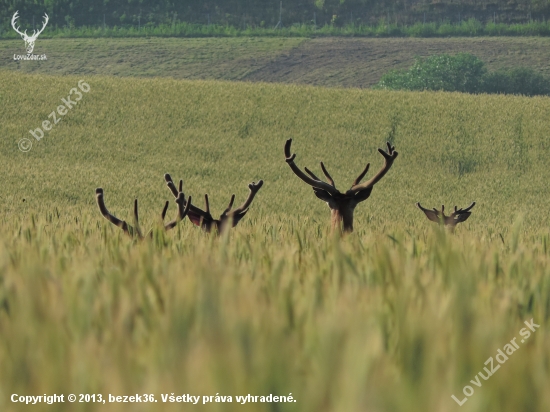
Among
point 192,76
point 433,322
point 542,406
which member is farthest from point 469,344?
point 192,76

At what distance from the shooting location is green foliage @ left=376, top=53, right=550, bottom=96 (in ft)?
177

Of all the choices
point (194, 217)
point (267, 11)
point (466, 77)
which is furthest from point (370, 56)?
point (194, 217)

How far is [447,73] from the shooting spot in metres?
55.7

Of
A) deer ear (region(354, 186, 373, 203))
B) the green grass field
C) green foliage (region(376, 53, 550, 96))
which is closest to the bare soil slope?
green foliage (region(376, 53, 550, 96))

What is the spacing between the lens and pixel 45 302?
134cm

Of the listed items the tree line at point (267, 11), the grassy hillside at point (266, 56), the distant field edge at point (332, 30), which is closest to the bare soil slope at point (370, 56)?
the grassy hillside at point (266, 56)

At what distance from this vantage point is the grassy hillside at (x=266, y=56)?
52.4 meters

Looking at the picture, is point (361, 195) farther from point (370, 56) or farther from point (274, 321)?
point (370, 56)

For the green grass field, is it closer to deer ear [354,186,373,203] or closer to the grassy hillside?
deer ear [354,186,373,203]

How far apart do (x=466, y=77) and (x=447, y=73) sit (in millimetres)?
1304

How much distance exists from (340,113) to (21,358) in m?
30.0

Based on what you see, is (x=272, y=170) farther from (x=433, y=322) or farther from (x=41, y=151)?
(x=433, y=322)

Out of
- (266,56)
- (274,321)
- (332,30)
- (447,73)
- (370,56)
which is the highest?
(274,321)

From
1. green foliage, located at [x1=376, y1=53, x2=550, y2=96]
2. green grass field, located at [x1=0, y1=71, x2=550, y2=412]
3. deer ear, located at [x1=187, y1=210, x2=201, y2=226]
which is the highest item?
green grass field, located at [x1=0, y1=71, x2=550, y2=412]
